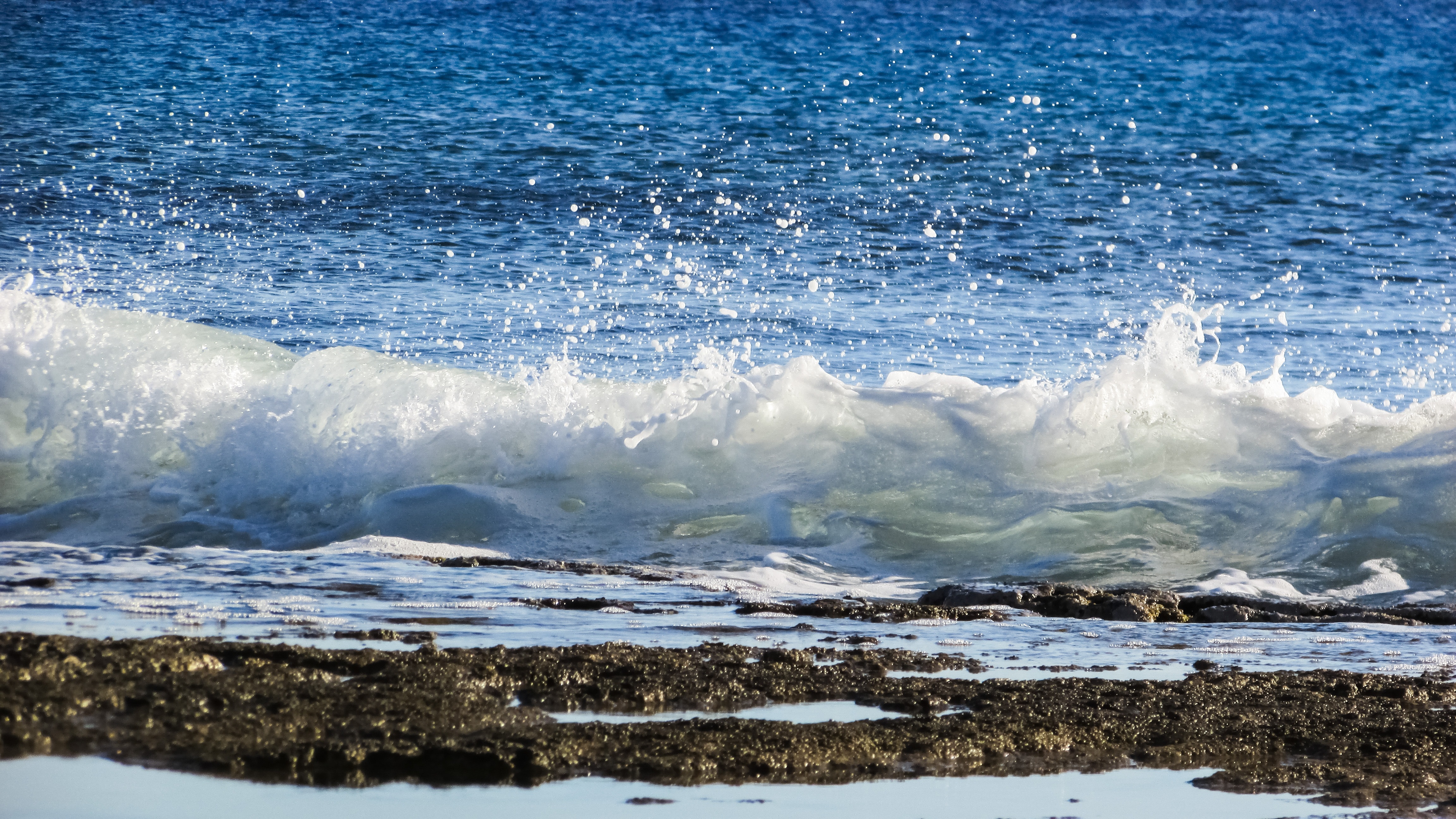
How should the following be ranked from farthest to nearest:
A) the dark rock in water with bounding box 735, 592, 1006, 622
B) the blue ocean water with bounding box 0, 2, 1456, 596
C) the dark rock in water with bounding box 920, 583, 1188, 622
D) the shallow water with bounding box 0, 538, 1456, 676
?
the blue ocean water with bounding box 0, 2, 1456, 596, the dark rock in water with bounding box 920, 583, 1188, 622, the dark rock in water with bounding box 735, 592, 1006, 622, the shallow water with bounding box 0, 538, 1456, 676

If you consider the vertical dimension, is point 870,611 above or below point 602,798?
above

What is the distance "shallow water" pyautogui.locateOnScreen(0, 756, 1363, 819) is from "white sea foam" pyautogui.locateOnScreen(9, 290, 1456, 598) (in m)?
3.61

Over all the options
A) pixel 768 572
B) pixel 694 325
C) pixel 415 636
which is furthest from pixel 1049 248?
pixel 415 636

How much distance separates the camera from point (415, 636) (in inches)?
171

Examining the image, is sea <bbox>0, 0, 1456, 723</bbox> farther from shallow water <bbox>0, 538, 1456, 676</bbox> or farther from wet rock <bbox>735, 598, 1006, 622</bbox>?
wet rock <bbox>735, 598, 1006, 622</bbox>

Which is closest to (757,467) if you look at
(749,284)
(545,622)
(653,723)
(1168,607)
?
(1168,607)

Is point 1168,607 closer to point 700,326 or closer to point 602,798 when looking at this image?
point 602,798

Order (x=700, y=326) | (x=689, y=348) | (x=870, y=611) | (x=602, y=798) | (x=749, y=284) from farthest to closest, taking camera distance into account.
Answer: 1. (x=749, y=284)
2. (x=700, y=326)
3. (x=689, y=348)
4. (x=870, y=611)
5. (x=602, y=798)

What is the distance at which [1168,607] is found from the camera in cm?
558

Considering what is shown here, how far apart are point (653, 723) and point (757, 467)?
17.2 feet

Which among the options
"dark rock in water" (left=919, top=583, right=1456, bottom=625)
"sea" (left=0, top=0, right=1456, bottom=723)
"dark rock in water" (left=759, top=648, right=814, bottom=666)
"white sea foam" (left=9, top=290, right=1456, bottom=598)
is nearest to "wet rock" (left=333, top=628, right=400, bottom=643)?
"sea" (left=0, top=0, right=1456, bottom=723)

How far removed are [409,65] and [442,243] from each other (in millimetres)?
11831

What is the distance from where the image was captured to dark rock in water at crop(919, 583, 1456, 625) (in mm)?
5484

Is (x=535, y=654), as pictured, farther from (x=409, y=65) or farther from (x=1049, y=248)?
(x=409, y=65)
